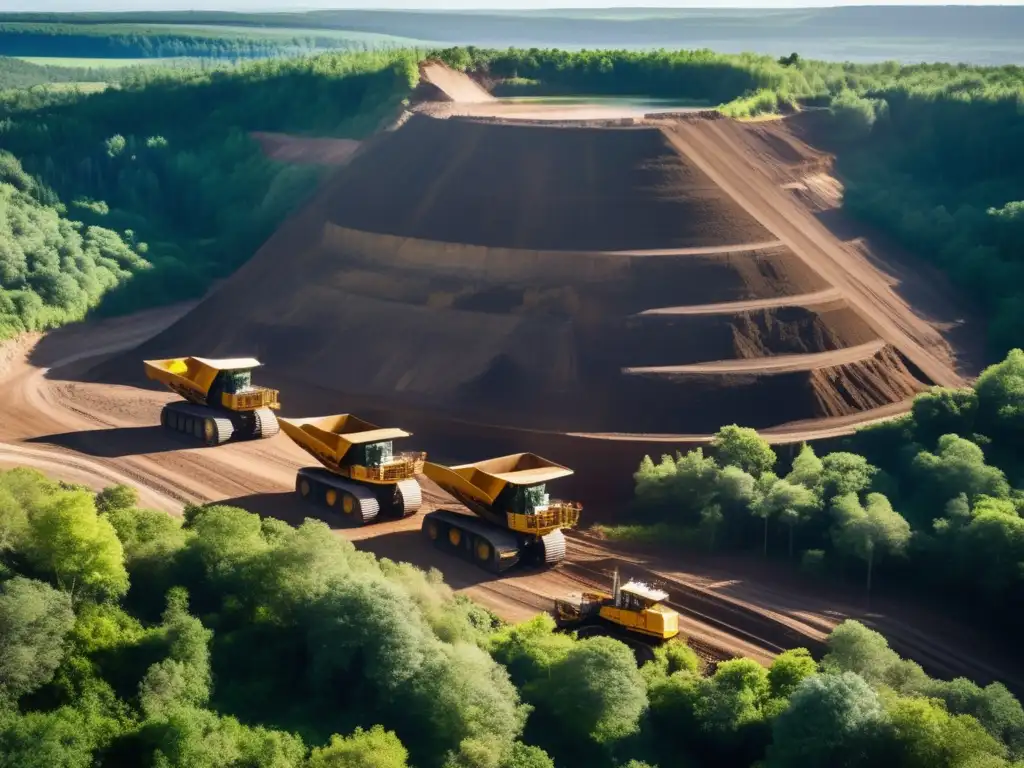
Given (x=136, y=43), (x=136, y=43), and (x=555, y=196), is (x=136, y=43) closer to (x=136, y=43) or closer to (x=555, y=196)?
(x=136, y=43)

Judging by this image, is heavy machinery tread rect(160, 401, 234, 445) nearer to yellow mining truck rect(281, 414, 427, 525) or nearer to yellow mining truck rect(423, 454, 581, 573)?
yellow mining truck rect(281, 414, 427, 525)

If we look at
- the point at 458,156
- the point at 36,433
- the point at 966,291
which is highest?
the point at 458,156

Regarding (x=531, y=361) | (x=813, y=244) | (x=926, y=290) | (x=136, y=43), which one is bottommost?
(x=531, y=361)

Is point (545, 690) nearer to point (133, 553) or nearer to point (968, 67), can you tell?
point (133, 553)

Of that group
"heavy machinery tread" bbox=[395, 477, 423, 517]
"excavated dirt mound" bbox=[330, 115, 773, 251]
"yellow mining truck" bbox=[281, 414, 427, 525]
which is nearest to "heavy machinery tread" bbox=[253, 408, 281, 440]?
"yellow mining truck" bbox=[281, 414, 427, 525]

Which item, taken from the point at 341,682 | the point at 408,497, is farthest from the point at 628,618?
the point at 408,497

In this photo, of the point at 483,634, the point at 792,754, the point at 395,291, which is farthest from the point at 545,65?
the point at 792,754
